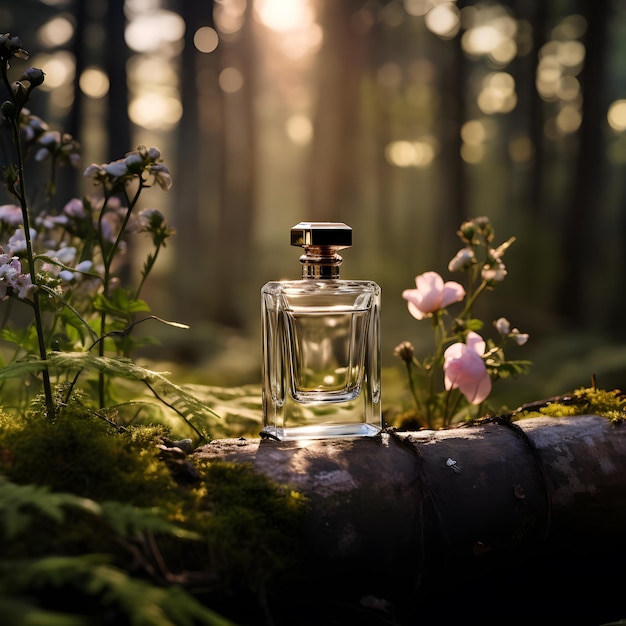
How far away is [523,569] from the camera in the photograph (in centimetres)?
235

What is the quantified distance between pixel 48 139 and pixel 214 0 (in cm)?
1191

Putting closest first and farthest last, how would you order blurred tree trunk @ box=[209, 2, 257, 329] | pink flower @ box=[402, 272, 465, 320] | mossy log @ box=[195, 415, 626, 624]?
mossy log @ box=[195, 415, 626, 624] → pink flower @ box=[402, 272, 465, 320] → blurred tree trunk @ box=[209, 2, 257, 329]

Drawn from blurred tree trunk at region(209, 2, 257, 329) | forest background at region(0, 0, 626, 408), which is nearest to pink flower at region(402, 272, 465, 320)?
forest background at region(0, 0, 626, 408)

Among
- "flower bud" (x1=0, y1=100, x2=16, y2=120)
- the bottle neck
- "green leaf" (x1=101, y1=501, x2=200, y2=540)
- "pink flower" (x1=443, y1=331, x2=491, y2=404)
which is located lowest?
"pink flower" (x1=443, y1=331, x2=491, y2=404)

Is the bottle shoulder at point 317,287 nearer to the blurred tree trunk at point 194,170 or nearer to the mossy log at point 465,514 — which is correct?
the mossy log at point 465,514

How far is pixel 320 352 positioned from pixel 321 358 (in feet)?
0.08

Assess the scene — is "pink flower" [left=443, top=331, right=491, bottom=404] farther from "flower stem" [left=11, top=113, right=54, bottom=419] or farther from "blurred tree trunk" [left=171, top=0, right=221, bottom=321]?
"blurred tree trunk" [left=171, top=0, right=221, bottom=321]

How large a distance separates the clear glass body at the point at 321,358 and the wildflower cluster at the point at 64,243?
1.77ft

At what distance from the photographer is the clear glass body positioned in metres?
2.57

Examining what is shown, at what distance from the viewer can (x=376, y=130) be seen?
25.8m

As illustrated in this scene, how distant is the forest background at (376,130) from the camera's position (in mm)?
11906

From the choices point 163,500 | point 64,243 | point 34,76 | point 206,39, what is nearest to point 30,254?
point 34,76

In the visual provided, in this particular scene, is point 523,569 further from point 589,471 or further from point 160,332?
point 160,332

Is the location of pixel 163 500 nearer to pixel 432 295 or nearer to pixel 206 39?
pixel 432 295
